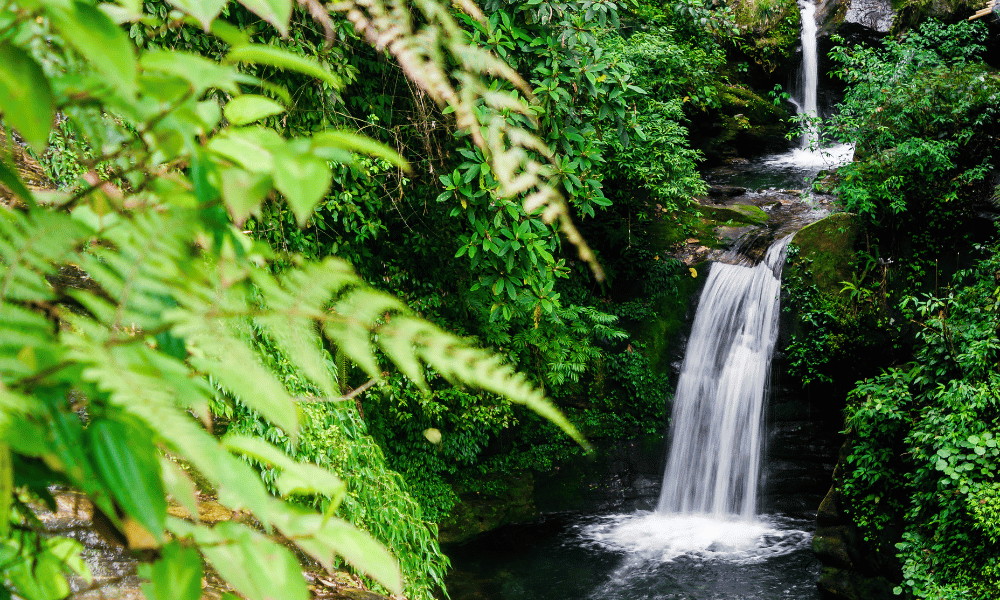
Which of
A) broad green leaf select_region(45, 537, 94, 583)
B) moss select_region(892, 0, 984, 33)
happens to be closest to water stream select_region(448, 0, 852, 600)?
moss select_region(892, 0, 984, 33)

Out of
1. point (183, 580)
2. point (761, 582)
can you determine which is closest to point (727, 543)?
point (761, 582)

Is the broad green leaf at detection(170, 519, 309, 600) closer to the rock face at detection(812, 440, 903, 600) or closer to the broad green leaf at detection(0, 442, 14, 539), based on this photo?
the broad green leaf at detection(0, 442, 14, 539)

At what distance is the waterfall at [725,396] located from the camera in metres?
8.87

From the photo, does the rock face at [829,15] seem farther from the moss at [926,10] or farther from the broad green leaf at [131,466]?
the broad green leaf at [131,466]

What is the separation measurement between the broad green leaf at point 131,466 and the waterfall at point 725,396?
9.31 metres

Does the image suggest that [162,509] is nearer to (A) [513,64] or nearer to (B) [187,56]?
(B) [187,56]

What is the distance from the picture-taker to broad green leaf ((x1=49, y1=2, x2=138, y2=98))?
0.40 metres

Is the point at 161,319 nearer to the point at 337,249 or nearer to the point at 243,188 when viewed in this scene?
the point at 243,188

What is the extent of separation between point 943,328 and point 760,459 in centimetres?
332

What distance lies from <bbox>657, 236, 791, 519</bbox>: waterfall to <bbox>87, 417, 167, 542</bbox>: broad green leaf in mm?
9306

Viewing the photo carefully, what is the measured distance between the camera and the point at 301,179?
1.44ft

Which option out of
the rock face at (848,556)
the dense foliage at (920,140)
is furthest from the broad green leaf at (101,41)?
the dense foliage at (920,140)

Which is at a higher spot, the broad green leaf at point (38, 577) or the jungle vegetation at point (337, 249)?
the jungle vegetation at point (337, 249)

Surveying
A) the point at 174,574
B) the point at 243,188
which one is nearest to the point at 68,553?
the point at 174,574
